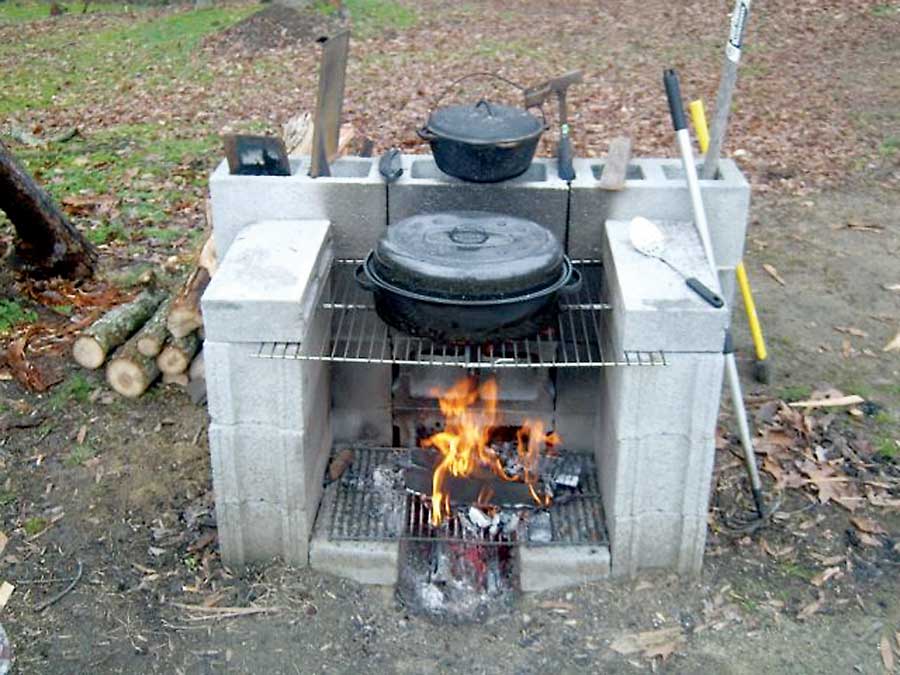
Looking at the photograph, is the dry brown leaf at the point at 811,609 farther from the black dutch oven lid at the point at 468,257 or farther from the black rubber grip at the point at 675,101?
the black rubber grip at the point at 675,101

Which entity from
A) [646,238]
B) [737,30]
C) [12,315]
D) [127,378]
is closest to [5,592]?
[127,378]

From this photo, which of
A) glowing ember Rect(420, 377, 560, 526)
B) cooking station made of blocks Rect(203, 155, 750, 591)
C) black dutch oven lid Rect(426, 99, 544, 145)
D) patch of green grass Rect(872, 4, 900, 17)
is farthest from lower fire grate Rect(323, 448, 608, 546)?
patch of green grass Rect(872, 4, 900, 17)

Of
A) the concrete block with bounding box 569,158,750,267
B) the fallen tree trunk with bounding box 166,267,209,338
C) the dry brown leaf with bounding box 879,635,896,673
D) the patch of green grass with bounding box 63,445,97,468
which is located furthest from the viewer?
the fallen tree trunk with bounding box 166,267,209,338

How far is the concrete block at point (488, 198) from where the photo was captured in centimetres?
516

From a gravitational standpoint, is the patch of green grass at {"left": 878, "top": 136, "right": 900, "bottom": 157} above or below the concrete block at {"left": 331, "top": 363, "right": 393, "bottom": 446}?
below

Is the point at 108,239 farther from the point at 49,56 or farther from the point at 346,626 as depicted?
the point at 49,56

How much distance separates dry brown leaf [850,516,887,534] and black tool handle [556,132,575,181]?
2.40 metres

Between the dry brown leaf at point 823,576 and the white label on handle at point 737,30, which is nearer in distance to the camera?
the dry brown leaf at point 823,576

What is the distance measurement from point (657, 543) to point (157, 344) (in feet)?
11.3

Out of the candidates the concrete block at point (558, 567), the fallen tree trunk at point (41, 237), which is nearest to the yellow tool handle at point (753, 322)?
the concrete block at point (558, 567)

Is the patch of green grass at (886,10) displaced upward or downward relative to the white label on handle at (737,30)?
downward

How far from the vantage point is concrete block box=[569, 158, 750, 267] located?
509cm

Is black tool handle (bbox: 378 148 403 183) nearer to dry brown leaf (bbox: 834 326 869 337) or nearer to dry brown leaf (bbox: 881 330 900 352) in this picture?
dry brown leaf (bbox: 834 326 869 337)

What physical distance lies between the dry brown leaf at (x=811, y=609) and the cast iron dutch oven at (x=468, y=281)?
183 cm
